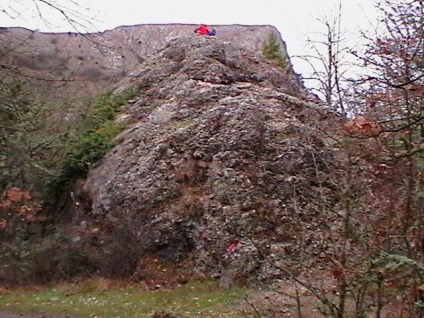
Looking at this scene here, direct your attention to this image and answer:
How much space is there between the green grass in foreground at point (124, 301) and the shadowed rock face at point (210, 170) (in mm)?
940

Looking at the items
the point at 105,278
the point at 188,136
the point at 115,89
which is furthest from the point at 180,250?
the point at 115,89

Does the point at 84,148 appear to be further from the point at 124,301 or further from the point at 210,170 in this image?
Result: the point at 124,301

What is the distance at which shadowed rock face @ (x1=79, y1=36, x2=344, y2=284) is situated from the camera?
1741 cm

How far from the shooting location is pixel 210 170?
1944cm

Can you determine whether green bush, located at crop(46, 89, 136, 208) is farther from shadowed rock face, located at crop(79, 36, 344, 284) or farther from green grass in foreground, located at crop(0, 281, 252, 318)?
green grass in foreground, located at crop(0, 281, 252, 318)

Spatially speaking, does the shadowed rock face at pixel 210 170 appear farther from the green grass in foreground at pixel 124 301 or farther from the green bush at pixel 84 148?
the green grass in foreground at pixel 124 301

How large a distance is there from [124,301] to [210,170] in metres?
5.37

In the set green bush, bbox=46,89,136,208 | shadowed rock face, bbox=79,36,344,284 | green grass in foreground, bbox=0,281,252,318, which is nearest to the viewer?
green grass in foreground, bbox=0,281,252,318

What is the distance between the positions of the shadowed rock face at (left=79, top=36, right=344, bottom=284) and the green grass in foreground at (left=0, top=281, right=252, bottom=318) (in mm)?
940

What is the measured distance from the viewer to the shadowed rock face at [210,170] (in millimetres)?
17406

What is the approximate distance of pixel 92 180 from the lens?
20.7 m

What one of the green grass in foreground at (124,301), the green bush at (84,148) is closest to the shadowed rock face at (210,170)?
the green bush at (84,148)

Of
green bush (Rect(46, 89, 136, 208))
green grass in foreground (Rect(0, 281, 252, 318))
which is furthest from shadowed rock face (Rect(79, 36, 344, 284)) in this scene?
green grass in foreground (Rect(0, 281, 252, 318))

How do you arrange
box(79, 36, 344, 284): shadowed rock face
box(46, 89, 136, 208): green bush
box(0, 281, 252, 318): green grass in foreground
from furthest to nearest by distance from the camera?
box(46, 89, 136, 208): green bush, box(79, 36, 344, 284): shadowed rock face, box(0, 281, 252, 318): green grass in foreground
